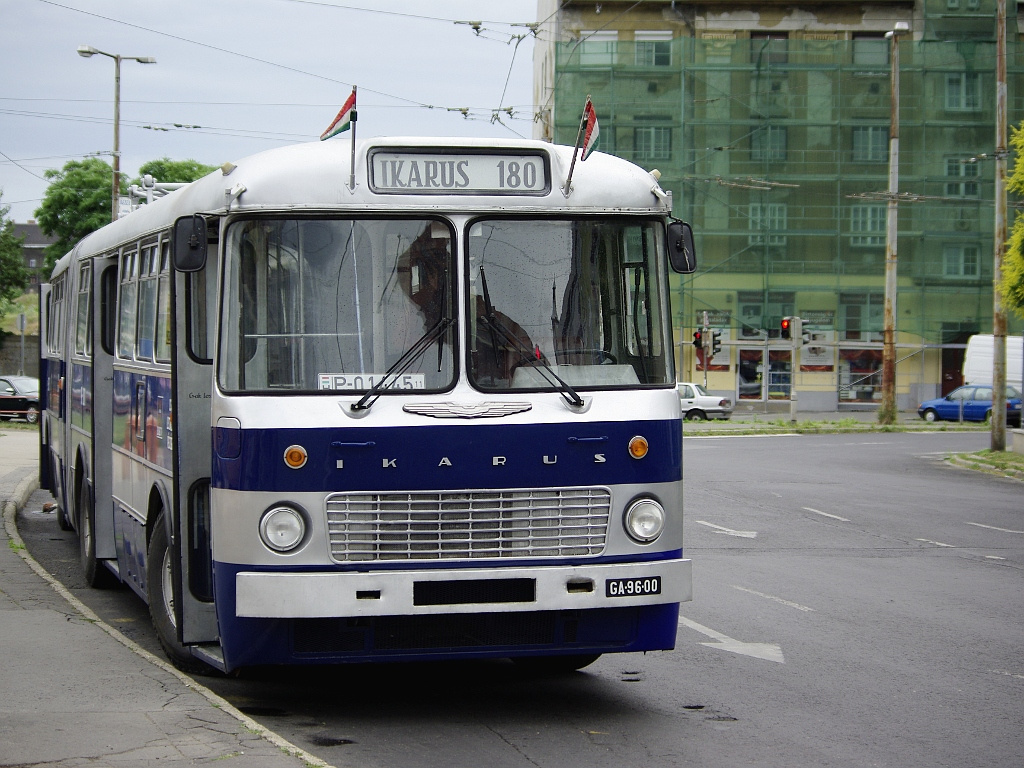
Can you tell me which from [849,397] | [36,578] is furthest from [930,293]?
[36,578]

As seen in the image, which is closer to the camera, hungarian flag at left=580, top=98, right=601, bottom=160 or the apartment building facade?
hungarian flag at left=580, top=98, right=601, bottom=160

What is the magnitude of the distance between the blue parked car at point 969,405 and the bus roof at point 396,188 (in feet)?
145

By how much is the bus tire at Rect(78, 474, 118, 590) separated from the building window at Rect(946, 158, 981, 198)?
4744 cm

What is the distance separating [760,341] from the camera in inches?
2175

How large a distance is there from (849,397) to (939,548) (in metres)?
42.0

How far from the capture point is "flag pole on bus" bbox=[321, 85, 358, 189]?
23.3 ft

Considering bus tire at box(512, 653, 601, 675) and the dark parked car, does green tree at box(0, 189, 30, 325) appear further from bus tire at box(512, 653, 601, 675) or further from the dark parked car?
bus tire at box(512, 653, 601, 675)

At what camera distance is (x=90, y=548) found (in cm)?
1180

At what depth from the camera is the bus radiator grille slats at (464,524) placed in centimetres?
679

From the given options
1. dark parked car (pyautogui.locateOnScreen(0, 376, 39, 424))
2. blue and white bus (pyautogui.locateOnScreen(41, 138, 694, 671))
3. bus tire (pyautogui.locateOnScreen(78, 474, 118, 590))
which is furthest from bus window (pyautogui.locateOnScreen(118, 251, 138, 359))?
dark parked car (pyautogui.locateOnScreen(0, 376, 39, 424))

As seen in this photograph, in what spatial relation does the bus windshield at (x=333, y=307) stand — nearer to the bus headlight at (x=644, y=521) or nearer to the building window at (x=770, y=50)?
the bus headlight at (x=644, y=521)

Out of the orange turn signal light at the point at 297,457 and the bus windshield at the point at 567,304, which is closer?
the orange turn signal light at the point at 297,457

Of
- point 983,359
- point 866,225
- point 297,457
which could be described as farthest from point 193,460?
point 866,225

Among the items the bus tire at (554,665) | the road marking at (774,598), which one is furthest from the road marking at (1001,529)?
the bus tire at (554,665)
